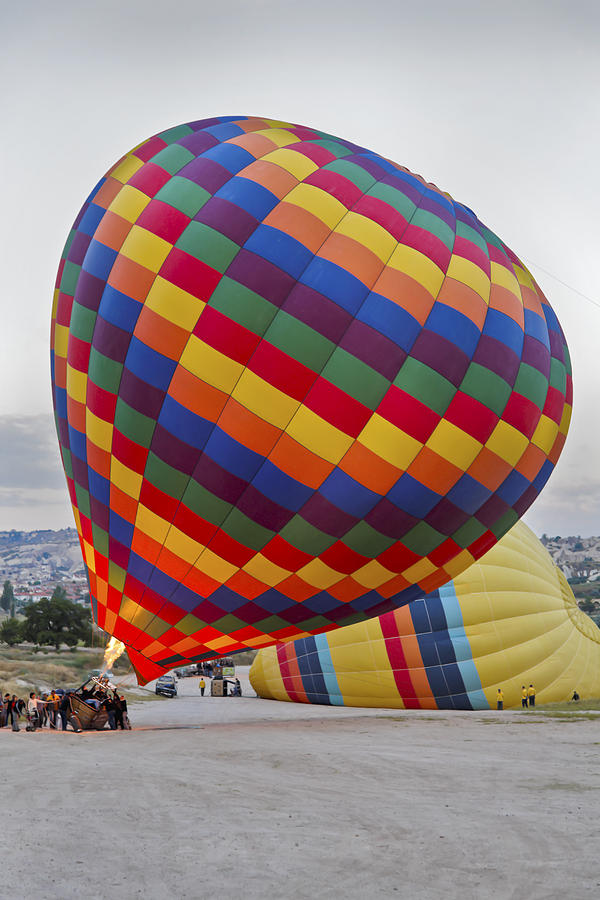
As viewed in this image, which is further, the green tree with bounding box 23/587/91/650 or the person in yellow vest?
the green tree with bounding box 23/587/91/650

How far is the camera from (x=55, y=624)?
42500 millimetres

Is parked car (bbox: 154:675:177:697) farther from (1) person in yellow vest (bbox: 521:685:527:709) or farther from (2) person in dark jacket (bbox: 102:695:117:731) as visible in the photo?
(2) person in dark jacket (bbox: 102:695:117:731)

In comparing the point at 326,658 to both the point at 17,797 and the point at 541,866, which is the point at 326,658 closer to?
the point at 17,797

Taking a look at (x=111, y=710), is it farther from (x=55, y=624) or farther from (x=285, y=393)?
(x=55, y=624)

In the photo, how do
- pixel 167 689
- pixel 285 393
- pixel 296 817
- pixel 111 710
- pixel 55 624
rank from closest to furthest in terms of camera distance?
pixel 296 817 < pixel 285 393 < pixel 111 710 < pixel 167 689 < pixel 55 624

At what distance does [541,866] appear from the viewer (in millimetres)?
5145

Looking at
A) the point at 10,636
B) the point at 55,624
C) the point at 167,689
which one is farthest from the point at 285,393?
the point at 10,636

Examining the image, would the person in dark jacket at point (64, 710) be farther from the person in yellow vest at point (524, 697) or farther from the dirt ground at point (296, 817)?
the person in yellow vest at point (524, 697)

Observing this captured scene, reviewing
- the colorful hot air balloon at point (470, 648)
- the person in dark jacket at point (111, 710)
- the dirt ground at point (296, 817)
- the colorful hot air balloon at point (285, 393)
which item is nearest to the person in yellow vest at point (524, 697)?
the colorful hot air balloon at point (470, 648)

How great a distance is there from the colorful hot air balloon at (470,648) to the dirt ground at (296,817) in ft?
16.9

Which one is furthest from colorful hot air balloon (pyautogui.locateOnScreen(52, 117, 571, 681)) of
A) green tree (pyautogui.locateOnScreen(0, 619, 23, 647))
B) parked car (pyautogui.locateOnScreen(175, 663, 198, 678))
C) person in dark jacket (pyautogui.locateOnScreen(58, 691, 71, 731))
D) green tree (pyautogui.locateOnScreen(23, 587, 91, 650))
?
green tree (pyautogui.locateOnScreen(0, 619, 23, 647))

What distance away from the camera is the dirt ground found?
485 centimetres

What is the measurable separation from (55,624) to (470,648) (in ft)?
102

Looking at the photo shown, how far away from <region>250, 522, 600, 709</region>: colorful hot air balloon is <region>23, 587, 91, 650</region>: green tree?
26.5 metres
